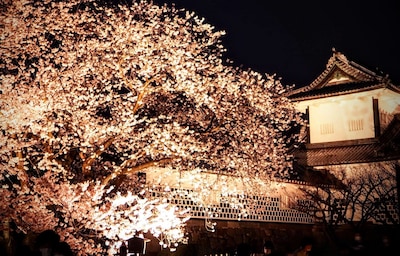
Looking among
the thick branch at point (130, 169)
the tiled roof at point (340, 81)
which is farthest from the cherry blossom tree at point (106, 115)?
the tiled roof at point (340, 81)

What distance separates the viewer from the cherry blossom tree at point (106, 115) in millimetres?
13359

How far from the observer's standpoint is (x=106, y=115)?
52.9ft

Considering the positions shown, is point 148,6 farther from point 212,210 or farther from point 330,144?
point 330,144

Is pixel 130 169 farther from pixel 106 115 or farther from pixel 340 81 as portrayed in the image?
pixel 340 81

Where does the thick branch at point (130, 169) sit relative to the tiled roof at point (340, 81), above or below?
below

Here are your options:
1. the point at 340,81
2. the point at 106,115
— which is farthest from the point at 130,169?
the point at 340,81

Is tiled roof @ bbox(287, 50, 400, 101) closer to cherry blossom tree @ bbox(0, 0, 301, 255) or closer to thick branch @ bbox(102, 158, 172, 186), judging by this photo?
cherry blossom tree @ bbox(0, 0, 301, 255)

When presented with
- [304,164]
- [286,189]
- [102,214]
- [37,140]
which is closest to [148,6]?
[37,140]

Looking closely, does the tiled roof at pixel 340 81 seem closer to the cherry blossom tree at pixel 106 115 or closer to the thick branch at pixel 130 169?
the cherry blossom tree at pixel 106 115

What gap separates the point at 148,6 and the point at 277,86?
4.96m

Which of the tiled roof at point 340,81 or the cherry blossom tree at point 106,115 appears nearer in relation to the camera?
the cherry blossom tree at point 106,115

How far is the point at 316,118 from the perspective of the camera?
33281 mm

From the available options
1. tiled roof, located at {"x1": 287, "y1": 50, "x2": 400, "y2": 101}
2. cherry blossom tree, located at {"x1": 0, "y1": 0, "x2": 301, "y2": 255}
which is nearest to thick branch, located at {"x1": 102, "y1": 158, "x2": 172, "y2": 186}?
cherry blossom tree, located at {"x1": 0, "y1": 0, "x2": 301, "y2": 255}

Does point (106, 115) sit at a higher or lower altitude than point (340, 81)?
lower
